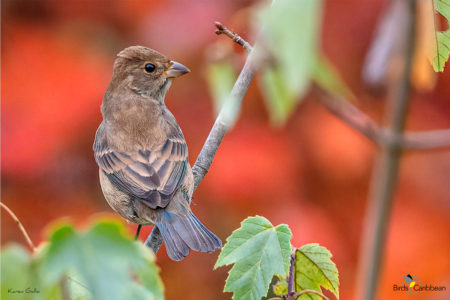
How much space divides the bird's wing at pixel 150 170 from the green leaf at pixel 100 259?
2.54 m

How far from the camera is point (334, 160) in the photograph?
671 cm

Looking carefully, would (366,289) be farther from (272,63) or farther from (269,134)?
(269,134)

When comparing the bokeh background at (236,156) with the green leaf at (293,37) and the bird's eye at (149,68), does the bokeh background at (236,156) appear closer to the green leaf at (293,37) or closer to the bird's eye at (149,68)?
the bird's eye at (149,68)

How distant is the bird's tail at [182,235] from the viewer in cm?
380

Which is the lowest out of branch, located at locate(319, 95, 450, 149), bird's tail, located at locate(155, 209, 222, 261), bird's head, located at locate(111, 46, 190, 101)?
bird's tail, located at locate(155, 209, 222, 261)

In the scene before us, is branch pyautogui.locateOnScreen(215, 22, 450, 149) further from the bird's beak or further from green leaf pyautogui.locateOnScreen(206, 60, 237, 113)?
the bird's beak

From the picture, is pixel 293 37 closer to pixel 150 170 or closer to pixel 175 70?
pixel 150 170

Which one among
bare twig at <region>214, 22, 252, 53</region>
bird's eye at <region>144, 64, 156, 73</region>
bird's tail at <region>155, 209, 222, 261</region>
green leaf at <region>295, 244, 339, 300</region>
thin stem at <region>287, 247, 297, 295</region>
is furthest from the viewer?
bird's eye at <region>144, 64, 156, 73</region>

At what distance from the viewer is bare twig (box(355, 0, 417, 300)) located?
3.64 feet

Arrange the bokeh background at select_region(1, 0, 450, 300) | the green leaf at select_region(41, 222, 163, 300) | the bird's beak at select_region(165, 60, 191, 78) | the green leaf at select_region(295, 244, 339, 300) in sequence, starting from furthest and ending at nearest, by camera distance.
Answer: the bokeh background at select_region(1, 0, 450, 300)
the bird's beak at select_region(165, 60, 191, 78)
the green leaf at select_region(295, 244, 339, 300)
the green leaf at select_region(41, 222, 163, 300)

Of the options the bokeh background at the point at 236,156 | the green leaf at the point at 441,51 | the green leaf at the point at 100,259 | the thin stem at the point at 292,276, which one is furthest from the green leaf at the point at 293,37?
the bokeh background at the point at 236,156

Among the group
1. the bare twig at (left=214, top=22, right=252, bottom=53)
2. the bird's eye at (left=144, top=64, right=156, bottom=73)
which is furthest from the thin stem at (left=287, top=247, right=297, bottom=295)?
the bird's eye at (left=144, top=64, right=156, bottom=73)

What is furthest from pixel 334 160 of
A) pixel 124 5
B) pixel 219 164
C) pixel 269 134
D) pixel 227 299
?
pixel 124 5

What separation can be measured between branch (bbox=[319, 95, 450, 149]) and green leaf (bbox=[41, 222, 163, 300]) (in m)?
0.59
